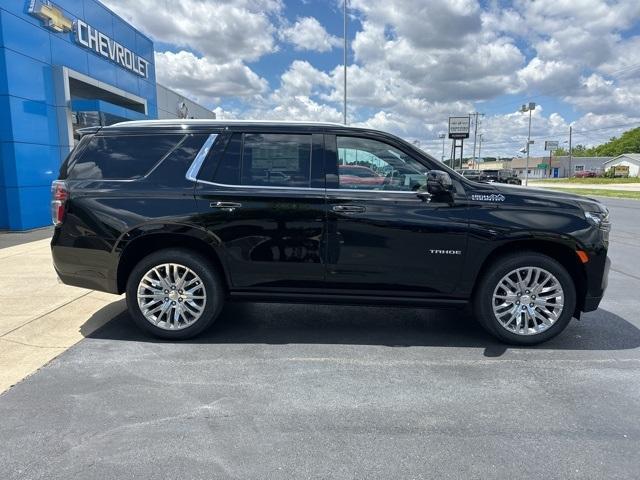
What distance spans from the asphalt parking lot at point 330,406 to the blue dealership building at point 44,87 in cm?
865

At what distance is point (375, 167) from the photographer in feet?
14.3

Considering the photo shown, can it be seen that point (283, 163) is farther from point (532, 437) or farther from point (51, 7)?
point (51, 7)

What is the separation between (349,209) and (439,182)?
83 cm

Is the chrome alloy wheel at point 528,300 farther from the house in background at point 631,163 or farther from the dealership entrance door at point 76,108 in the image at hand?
the house in background at point 631,163

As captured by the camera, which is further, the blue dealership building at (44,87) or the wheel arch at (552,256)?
the blue dealership building at (44,87)

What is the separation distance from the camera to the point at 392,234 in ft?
13.8

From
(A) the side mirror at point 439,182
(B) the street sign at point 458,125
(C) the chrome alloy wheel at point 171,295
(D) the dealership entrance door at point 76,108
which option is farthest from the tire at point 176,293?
(B) the street sign at point 458,125

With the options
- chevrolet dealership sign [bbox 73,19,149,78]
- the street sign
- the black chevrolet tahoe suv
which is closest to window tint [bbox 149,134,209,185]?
the black chevrolet tahoe suv

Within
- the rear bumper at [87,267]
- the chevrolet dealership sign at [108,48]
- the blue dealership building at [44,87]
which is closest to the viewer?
the rear bumper at [87,267]

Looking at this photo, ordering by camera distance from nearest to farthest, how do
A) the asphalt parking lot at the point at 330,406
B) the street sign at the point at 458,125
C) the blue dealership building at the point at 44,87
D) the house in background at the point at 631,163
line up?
the asphalt parking lot at the point at 330,406
the blue dealership building at the point at 44,87
the street sign at the point at 458,125
the house in background at the point at 631,163

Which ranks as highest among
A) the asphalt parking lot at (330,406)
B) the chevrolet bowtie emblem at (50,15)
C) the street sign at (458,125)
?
the chevrolet bowtie emblem at (50,15)

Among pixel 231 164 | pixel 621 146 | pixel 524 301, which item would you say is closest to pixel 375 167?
pixel 231 164

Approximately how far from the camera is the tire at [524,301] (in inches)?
166

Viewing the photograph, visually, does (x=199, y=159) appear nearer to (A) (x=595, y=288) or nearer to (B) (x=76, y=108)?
(A) (x=595, y=288)
